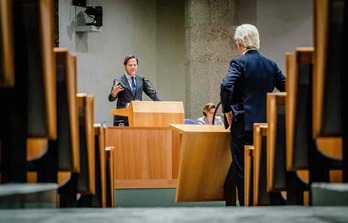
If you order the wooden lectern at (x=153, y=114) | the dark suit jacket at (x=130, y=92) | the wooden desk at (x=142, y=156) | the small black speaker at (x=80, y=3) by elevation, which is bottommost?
the wooden desk at (x=142, y=156)

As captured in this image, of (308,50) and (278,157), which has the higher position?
(308,50)

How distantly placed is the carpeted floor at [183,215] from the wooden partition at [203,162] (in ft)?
6.57

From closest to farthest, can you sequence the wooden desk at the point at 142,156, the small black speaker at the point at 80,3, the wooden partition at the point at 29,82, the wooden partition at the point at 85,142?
the wooden partition at the point at 29,82, the wooden partition at the point at 85,142, the wooden desk at the point at 142,156, the small black speaker at the point at 80,3

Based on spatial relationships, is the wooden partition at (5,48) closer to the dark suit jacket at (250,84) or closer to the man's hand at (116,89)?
the dark suit jacket at (250,84)

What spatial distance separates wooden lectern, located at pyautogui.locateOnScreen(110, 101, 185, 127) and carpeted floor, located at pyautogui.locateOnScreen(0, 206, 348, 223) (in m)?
3.46

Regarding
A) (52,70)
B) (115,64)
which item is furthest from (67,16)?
(52,70)

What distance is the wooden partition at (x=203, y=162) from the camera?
12.1 ft

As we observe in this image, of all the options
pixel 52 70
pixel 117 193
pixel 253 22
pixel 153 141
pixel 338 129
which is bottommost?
pixel 117 193

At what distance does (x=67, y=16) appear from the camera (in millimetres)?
7930

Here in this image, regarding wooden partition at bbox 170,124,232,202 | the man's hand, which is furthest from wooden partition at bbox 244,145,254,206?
the man's hand

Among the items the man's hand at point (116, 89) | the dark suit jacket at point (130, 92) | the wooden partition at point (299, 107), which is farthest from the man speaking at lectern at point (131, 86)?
the wooden partition at point (299, 107)

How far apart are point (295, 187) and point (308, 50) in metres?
0.71

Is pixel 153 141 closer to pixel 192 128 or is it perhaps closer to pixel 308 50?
pixel 192 128

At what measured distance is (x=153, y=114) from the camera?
17.0ft
